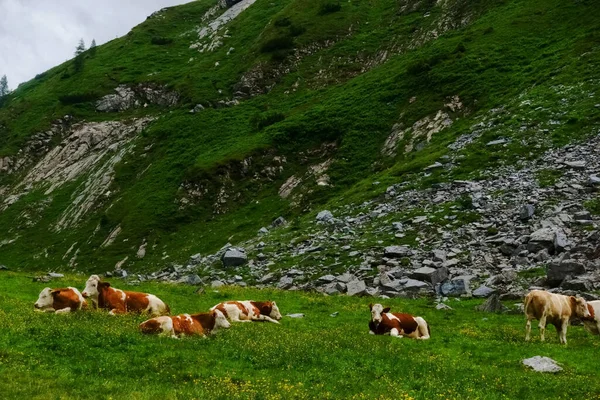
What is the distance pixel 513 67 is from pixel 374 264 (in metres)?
39.0

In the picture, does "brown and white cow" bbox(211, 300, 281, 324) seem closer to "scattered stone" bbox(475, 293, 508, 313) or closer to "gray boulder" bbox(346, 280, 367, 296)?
"gray boulder" bbox(346, 280, 367, 296)

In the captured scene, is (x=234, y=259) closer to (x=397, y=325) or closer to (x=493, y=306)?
(x=493, y=306)

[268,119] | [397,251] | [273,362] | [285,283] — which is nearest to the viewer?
[273,362]

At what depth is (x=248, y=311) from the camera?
21.3m

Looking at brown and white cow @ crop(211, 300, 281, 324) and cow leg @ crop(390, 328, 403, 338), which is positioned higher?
brown and white cow @ crop(211, 300, 281, 324)

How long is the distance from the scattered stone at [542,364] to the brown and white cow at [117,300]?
42.1 feet

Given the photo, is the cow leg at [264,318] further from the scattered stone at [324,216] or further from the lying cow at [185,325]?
the scattered stone at [324,216]

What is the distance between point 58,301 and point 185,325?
535 cm

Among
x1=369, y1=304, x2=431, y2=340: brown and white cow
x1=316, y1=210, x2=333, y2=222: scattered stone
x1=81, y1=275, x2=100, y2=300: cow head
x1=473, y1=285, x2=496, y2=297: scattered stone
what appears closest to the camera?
x1=81, y1=275, x2=100, y2=300: cow head

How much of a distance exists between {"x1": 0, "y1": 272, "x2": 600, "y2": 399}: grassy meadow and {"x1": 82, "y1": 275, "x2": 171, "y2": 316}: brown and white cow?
1.28m

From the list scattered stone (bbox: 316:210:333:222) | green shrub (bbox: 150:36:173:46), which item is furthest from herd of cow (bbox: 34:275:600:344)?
green shrub (bbox: 150:36:173:46)

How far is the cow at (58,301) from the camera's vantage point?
1866 cm

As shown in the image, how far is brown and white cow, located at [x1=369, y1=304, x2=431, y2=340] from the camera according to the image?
19.5 metres

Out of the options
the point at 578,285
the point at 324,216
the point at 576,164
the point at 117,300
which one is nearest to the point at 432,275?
the point at 578,285
